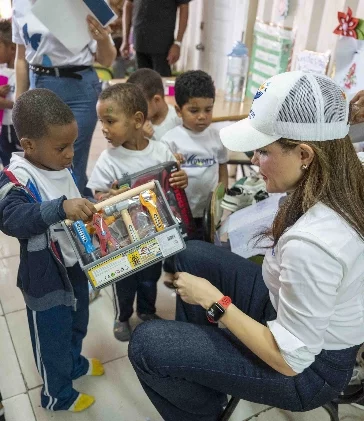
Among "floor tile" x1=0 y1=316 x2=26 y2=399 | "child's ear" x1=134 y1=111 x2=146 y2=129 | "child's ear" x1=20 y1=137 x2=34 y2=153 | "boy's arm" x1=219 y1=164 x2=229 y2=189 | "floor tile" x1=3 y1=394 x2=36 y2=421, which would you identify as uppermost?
"child's ear" x1=20 y1=137 x2=34 y2=153

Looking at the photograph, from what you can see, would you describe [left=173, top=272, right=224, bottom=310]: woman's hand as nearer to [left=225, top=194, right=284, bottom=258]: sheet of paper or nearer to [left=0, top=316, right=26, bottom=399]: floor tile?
[left=225, top=194, right=284, bottom=258]: sheet of paper

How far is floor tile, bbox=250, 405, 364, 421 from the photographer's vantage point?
1.42 m

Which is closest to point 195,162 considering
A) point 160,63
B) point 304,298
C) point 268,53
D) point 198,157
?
point 198,157

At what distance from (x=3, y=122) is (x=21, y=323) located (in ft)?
3.31

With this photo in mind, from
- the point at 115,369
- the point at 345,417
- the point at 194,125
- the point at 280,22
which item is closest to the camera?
the point at 345,417

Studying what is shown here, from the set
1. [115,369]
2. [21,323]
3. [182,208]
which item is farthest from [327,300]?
[21,323]

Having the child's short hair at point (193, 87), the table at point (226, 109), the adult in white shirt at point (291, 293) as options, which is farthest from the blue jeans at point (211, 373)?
the table at point (226, 109)

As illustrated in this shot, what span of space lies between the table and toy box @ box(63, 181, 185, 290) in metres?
1.05

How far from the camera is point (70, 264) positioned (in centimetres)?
121

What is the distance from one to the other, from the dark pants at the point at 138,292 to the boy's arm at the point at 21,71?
1.10m

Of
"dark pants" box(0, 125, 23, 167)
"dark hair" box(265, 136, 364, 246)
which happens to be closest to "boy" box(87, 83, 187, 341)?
"dark hair" box(265, 136, 364, 246)

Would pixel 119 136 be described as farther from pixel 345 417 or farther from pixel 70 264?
pixel 345 417

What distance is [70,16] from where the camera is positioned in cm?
167

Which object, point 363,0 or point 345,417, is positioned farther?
point 363,0
